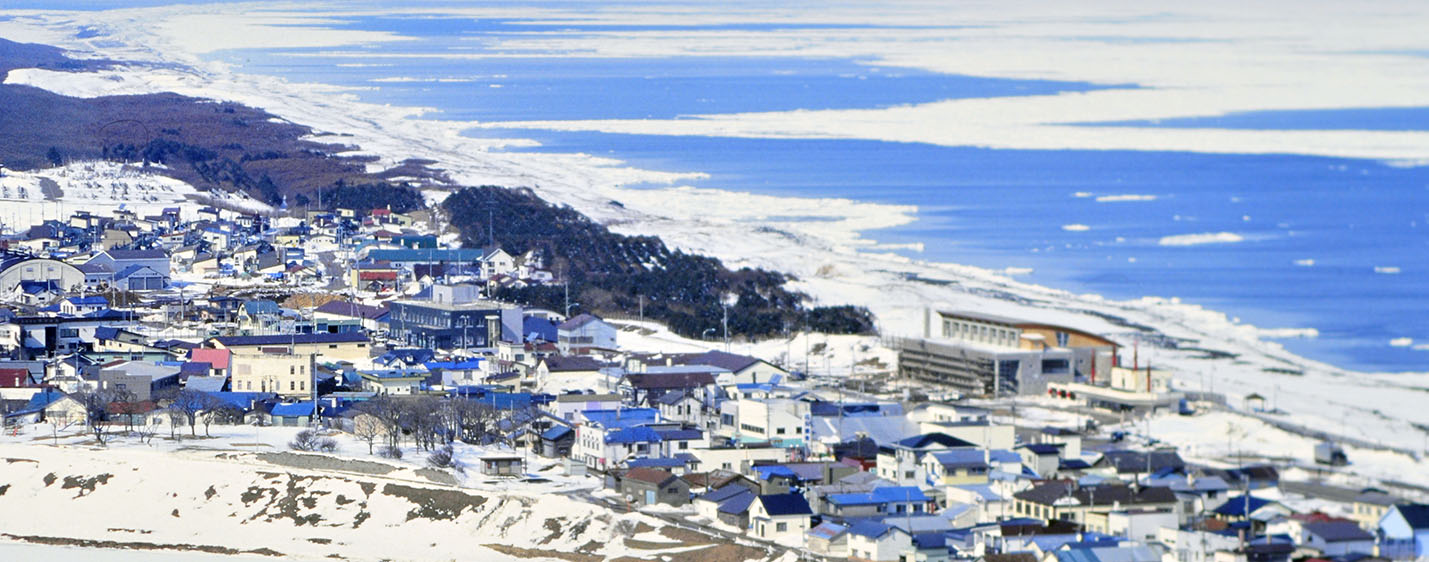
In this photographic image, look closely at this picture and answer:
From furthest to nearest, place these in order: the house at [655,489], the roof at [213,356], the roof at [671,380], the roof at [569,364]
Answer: the roof at [213,356] → the roof at [569,364] → the roof at [671,380] → the house at [655,489]

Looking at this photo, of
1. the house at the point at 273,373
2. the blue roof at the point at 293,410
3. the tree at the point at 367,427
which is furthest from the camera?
the house at the point at 273,373

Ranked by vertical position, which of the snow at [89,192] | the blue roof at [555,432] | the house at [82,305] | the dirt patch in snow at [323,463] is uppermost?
the snow at [89,192]

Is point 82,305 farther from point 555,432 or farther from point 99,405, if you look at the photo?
point 555,432

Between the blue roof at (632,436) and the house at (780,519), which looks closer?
the house at (780,519)

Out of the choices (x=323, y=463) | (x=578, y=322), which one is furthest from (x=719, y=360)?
(x=323, y=463)

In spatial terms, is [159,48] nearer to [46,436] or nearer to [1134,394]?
[46,436]

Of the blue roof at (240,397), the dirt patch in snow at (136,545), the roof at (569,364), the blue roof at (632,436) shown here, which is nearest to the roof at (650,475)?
the blue roof at (632,436)

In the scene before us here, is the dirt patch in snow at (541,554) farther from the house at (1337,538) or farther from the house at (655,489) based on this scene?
the house at (1337,538)

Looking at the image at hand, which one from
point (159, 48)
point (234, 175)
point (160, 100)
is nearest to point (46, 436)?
point (234, 175)
